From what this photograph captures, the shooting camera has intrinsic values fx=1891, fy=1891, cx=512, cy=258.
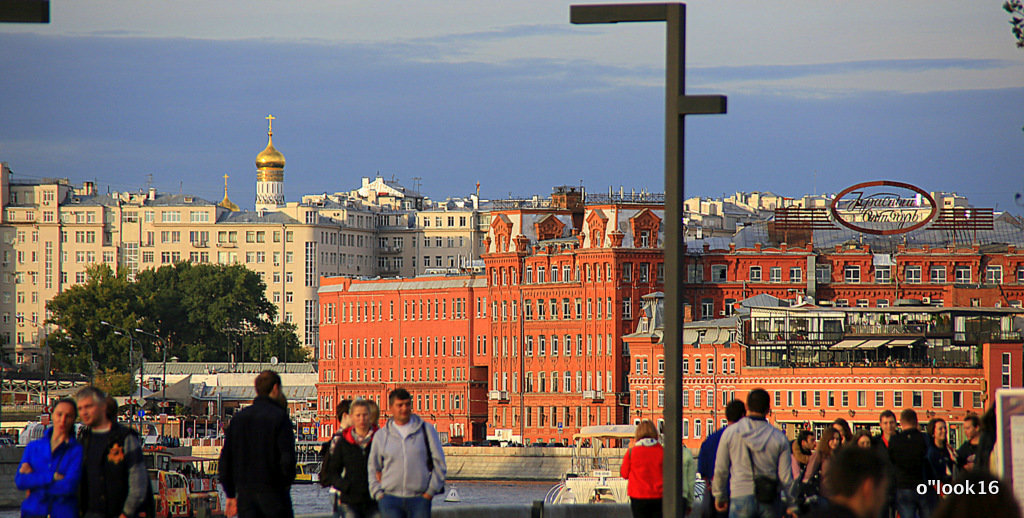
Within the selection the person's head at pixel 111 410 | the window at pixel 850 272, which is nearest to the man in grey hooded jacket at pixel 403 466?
the person's head at pixel 111 410

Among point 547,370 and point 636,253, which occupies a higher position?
point 636,253

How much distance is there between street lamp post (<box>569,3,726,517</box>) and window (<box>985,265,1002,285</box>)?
10936 cm

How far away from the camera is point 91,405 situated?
14.2 metres

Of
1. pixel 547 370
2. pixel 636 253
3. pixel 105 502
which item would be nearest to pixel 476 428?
pixel 547 370

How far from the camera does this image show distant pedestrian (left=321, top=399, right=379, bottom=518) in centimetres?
1656

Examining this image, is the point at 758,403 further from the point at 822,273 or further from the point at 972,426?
the point at 822,273

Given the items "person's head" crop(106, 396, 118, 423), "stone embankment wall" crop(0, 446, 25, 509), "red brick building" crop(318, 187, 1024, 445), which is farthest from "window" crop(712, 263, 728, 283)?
"person's head" crop(106, 396, 118, 423)

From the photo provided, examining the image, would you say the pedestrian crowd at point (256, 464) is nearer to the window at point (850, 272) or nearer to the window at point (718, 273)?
the window at point (850, 272)

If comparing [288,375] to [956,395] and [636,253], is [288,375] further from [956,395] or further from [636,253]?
[956,395]

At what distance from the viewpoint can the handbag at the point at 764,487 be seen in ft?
53.9

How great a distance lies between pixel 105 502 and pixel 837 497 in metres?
7.22

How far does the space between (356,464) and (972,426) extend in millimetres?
6832

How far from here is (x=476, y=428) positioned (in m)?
134

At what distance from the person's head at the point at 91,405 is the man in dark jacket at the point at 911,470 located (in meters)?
8.61
